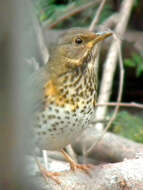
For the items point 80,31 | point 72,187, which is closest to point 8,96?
point 72,187

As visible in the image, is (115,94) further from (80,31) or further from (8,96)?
(8,96)

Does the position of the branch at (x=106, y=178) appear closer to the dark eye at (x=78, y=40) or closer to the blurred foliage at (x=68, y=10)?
the dark eye at (x=78, y=40)

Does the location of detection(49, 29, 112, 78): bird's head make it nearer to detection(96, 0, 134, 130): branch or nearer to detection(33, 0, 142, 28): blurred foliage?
detection(96, 0, 134, 130): branch

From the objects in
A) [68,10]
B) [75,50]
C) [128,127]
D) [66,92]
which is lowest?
[128,127]

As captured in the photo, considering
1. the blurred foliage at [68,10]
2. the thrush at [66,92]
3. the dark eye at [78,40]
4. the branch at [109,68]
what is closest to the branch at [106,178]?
the thrush at [66,92]

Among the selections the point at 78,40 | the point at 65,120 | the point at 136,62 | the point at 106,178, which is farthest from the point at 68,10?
the point at 106,178

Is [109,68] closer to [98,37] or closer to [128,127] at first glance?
[128,127]
